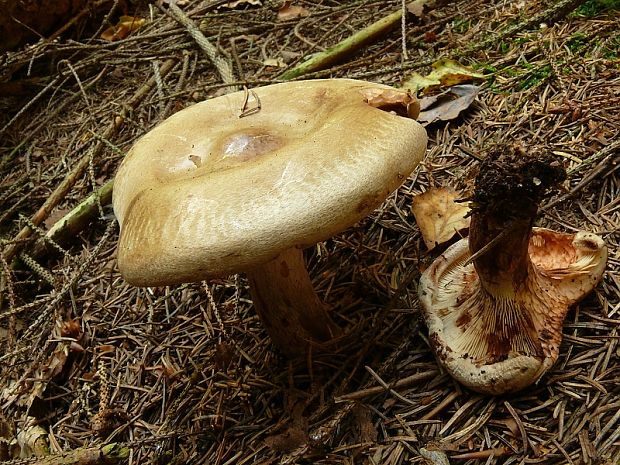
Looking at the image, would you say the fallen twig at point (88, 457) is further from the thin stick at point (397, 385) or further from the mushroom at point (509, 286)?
the mushroom at point (509, 286)

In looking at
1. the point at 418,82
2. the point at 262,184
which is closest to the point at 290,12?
the point at 418,82

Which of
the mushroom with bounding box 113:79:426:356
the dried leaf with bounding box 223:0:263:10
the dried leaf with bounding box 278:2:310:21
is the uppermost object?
the mushroom with bounding box 113:79:426:356

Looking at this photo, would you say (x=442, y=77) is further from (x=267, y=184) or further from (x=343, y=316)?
(x=267, y=184)

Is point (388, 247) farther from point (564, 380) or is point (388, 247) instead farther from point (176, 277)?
point (176, 277)

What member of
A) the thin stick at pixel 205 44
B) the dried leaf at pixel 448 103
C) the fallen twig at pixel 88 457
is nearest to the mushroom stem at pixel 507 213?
the dried leaf at pixel 448 103

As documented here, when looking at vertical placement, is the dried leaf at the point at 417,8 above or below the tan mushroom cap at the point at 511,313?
above

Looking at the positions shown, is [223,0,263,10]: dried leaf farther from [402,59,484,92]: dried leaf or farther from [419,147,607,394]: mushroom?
[419,147,607,394]: mushroom

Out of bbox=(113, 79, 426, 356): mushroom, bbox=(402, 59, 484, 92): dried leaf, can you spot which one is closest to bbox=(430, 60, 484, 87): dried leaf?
bbox=(402, 59, 484, 92): dried leaf
